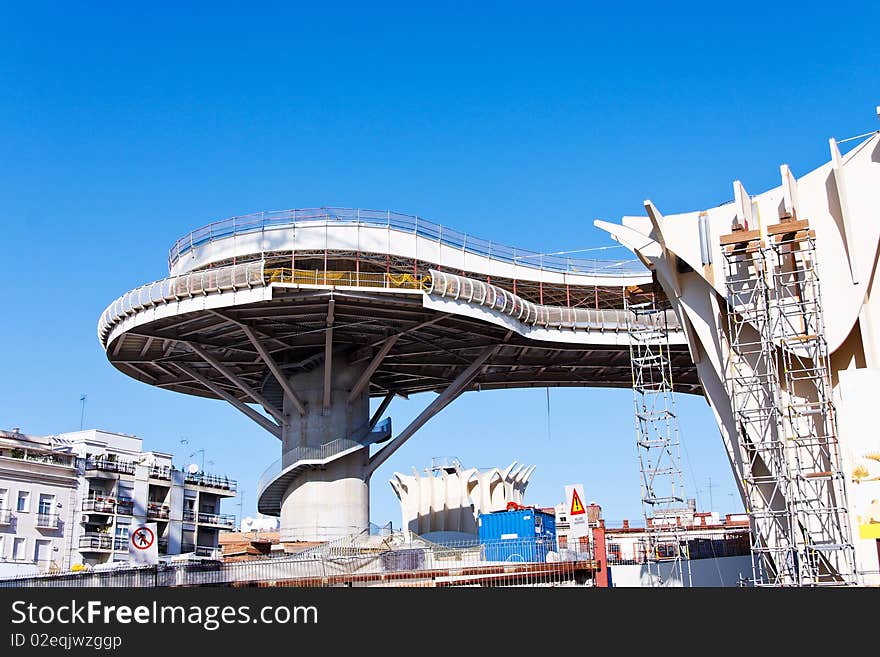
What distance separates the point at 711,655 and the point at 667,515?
25020 mm

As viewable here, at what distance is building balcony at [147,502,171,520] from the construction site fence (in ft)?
A: 139

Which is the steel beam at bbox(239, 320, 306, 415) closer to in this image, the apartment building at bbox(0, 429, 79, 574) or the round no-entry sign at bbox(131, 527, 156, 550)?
the round no-entry sign at bbox(131, 527, 156, 550)

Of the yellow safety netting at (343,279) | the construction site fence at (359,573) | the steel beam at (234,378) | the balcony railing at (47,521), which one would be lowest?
the construction site fence at (359,573)

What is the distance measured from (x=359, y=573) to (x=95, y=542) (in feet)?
140

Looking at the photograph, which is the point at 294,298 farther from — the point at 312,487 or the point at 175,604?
the point at 175,604

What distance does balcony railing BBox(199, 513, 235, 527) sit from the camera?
8831 cm

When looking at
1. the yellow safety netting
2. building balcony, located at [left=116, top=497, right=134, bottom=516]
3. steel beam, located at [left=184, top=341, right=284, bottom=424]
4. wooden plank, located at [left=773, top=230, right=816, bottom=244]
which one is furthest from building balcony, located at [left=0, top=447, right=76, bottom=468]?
wooden plank, located at [left=773, top=230, right=816, bottom=244]

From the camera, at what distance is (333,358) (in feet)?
197

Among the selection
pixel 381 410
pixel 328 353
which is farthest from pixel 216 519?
pixel 328 353

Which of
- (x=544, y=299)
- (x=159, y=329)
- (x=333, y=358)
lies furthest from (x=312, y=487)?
(x=544, y=299)

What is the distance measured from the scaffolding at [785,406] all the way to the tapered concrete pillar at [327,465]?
25.5 m

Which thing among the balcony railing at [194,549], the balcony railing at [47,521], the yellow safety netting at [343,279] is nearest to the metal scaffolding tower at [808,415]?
the yellow safety netting at [343,279]

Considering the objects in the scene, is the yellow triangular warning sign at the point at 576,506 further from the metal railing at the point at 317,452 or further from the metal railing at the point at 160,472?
the metal railing at the point at 160,472

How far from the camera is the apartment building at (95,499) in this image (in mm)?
67812
